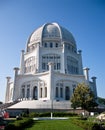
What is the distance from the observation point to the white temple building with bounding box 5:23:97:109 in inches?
2189

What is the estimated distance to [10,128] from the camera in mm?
13797

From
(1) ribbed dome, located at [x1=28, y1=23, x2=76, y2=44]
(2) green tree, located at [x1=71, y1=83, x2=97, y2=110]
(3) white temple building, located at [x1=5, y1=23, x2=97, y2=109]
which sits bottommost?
(2) green tree, located at [x1=71, y1=83, x2=97, y2=110]

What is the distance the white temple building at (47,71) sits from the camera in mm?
55594

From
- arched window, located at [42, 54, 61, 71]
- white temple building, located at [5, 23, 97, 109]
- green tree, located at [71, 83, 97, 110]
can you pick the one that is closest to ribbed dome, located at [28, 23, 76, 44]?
white temple building, located at [5, 23, 97, 109]

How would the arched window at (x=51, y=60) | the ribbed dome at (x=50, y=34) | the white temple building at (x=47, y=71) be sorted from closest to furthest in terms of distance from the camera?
1. the white temple building at (x=47, y=71)
2. the arched window at (x=51, y=60)
3. the ribbed dome at (x=50, y=34)

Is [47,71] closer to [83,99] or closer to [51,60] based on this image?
[51,60]

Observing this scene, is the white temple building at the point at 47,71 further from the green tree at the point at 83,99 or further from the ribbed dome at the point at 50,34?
the green tree at the point at 83,99

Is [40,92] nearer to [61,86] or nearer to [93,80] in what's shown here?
[61,86]

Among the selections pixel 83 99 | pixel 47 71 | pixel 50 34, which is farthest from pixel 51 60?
pixel 83 99

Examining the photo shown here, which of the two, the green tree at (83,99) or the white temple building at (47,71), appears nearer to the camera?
the green tree at (83,99)

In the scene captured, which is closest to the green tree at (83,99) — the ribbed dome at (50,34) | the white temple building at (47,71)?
the white temple building at (47,71)

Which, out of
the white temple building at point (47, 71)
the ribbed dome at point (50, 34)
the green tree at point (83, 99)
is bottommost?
the green tree at point (83, 99)

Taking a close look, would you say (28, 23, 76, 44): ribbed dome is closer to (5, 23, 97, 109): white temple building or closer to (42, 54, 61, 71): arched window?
(5, 23, 97, 109): white temple building

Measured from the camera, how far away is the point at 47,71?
196ft
